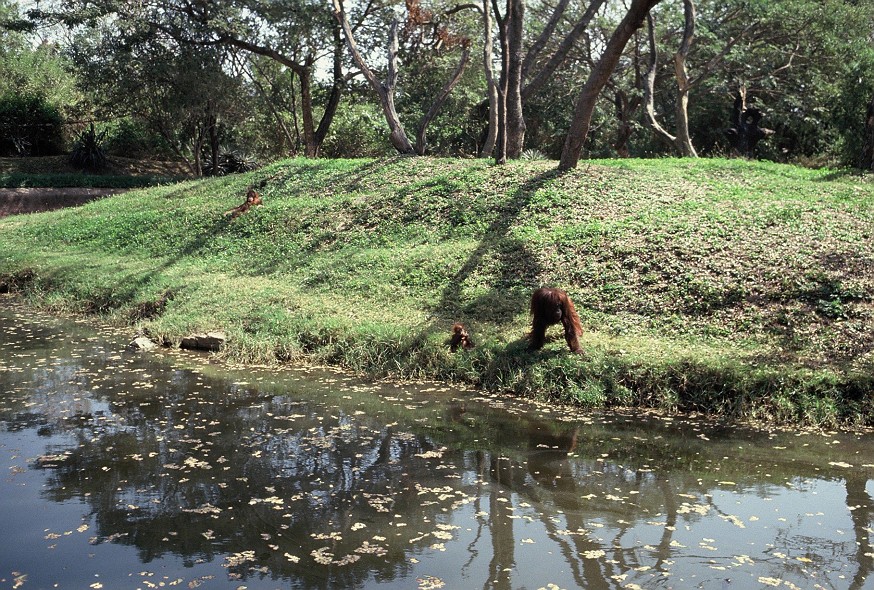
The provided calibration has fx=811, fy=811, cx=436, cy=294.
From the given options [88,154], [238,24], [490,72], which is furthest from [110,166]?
[490,72]

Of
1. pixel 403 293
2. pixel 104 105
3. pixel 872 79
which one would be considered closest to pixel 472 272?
pixel 403 293

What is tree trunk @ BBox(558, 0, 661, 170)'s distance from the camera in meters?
13.1

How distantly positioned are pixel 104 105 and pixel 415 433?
858 inches

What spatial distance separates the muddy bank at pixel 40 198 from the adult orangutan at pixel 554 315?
1843cm

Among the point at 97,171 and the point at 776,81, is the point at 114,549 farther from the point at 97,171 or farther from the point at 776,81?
the point at 97,171

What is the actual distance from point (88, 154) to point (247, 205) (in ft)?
46.7

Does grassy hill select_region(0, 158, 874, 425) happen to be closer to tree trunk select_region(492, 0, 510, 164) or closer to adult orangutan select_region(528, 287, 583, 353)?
adult orangutan select_region(528, 287, 583, 353)

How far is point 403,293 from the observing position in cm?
1241

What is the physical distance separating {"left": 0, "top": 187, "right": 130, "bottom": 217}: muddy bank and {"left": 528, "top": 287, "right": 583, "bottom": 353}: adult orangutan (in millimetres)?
18433

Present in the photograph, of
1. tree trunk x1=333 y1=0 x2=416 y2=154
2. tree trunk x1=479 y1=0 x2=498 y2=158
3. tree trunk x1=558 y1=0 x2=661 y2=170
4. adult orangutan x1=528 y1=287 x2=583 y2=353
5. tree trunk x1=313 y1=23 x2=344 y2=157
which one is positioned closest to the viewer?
adult orangutan x1=528 y1=287 x2=583 y2=353

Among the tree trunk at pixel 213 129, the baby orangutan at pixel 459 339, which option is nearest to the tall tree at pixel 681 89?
the baby orangutan at pixel 459 339

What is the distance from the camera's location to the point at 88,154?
1117 inches

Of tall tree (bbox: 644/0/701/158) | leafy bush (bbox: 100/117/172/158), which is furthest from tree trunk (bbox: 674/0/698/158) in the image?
leafy bush (bbox: 100/117/172/158)

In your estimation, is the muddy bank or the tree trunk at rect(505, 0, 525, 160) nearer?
the tree trunk at rect(505, 0, 525, 160)
